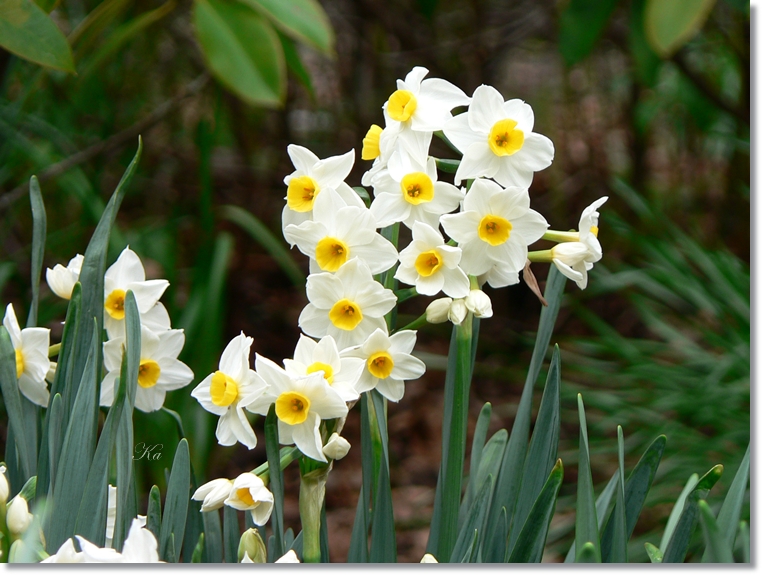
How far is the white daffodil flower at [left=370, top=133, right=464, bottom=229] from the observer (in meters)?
0.52

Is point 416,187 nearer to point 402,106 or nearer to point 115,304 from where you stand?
point 402,106

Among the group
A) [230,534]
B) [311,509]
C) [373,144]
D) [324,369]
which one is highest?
[373,144]

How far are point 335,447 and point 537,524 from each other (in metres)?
0.15

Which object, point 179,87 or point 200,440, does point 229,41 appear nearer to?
point 200,440

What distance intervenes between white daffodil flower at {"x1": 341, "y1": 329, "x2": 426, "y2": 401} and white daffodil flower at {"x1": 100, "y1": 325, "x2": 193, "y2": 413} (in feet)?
0.51

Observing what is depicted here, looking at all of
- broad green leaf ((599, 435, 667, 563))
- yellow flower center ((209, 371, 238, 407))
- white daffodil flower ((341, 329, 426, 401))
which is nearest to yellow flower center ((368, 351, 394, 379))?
white daffodil flower ((341, 329, 426, 401))

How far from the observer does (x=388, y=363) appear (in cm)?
52

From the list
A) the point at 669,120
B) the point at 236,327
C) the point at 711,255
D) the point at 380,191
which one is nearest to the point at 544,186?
the point at 669,120

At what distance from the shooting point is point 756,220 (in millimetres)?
713

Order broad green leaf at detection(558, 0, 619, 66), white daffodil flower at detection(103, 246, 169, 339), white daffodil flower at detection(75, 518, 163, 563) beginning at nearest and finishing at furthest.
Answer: white daffodil flower at detection(75, 518, 163, 563) → white daffodil flower at detection(103, 246, 169, 339) → broad green leaf at detection(558, 0, 619, 66)

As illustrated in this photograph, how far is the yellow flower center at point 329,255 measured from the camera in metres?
0.52

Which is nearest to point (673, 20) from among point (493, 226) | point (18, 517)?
point (493, 226)

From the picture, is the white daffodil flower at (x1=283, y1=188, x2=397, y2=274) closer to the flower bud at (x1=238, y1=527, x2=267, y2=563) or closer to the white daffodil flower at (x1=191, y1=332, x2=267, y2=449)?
the white daffodil flower at (x1=191, y1=332, x2=267, y2=449)

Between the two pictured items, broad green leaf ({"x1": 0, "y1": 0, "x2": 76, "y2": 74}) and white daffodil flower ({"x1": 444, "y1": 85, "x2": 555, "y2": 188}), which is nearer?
white daffodil flower ({"x1": 444, "y1": 85, "x2": 555, "y2": 188})
